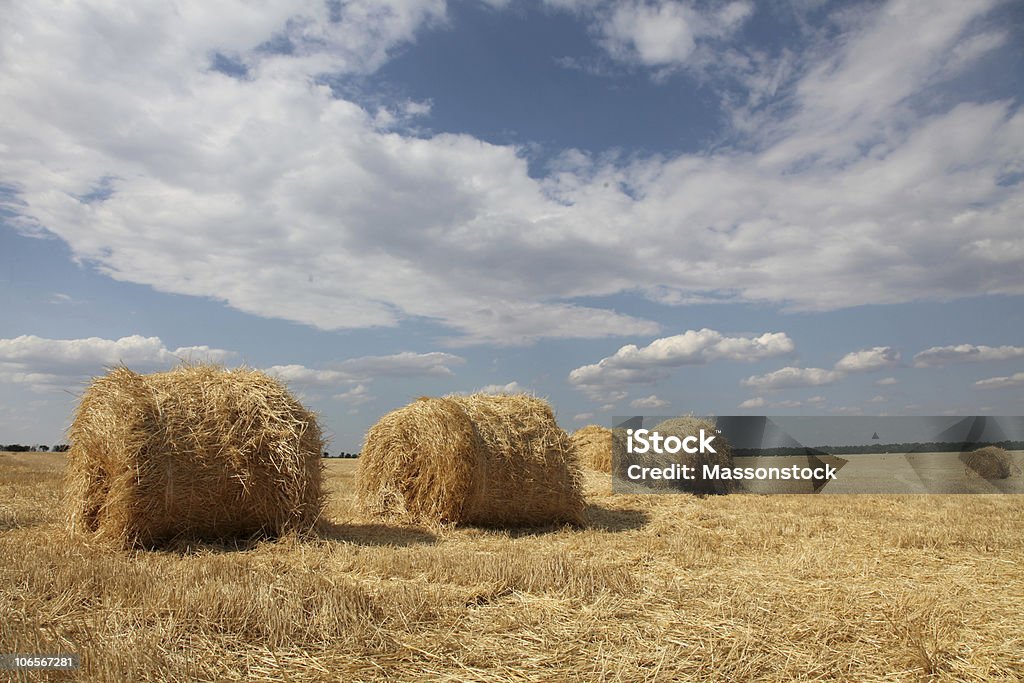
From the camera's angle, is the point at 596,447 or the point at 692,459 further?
the point at 596,447

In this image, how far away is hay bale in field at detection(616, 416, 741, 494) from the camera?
47.5 feet

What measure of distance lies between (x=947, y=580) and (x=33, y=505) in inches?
449

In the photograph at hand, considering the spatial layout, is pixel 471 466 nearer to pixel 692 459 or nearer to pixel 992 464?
pixel 692 459

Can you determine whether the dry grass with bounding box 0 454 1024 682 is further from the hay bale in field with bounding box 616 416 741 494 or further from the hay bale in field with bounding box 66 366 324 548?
the hay bale in field with bounding box 616 416 741 494

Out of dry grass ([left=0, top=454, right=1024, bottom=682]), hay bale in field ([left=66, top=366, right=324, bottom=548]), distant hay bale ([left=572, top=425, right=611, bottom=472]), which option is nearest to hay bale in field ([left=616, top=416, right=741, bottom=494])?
distant hay bale ([left=572, top=425, right=611, bottom=472])

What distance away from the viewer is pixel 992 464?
16.5 m

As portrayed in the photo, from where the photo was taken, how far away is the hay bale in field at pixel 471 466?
366 inches

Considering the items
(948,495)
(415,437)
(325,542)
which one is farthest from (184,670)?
(948,495)

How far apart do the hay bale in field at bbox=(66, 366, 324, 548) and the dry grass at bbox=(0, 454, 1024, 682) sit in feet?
1.27

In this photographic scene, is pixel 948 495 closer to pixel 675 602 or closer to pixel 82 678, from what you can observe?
pixel 675 602

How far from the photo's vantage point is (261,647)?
12.3 ft

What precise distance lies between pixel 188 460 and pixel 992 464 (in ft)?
57.9

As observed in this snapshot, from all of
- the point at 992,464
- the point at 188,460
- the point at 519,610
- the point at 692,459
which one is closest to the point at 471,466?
the point at 188,460

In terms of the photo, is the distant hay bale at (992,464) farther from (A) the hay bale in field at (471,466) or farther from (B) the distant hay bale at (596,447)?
(A) the hay bale in field at (471,466)
